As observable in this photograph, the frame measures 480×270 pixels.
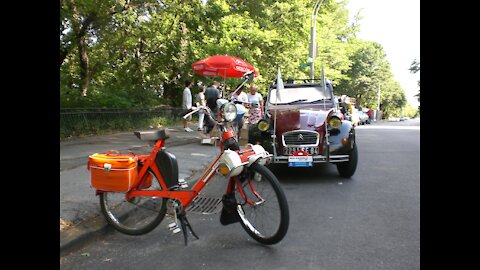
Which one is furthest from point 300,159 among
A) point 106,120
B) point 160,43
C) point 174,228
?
point 160,43

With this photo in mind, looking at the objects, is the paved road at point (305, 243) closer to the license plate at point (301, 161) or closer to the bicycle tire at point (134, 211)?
the bicycle tire at point (134, 211)

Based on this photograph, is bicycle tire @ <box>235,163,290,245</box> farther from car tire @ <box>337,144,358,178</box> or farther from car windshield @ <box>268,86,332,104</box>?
car windshield @ <box>268,86,332,104</box>

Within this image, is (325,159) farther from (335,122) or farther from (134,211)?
(134,211)

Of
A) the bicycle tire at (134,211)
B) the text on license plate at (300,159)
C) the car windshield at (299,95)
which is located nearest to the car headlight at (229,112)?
the bicycle tire at (134,211)

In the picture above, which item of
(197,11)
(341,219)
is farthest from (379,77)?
(341,219)

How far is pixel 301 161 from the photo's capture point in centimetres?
703

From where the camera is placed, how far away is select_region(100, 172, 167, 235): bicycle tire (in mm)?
4336

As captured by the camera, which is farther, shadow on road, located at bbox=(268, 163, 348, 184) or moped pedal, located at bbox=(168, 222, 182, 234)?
shadow on road, located at bbox=(268, 163, 348, 184)

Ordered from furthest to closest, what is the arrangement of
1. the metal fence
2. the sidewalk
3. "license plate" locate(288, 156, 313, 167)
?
1. the metal fence
2. "license plate" locate(288, 156, 313, 167)
3. the sidewalk

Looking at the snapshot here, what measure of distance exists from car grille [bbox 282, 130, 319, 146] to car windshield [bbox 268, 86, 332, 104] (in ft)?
5.67

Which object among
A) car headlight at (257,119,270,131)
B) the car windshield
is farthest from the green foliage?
car headlight at (257,119,270,131)

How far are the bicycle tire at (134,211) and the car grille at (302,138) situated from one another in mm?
3248
